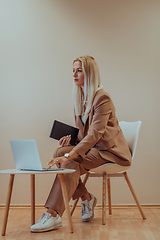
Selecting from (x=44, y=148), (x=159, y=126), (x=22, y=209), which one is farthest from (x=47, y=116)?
(x=159, y=126)

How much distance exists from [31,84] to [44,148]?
1.98ft

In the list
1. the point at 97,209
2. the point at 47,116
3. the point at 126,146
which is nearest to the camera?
the point at 126,146

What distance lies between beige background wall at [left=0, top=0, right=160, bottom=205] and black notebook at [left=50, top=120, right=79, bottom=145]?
1.98 feet

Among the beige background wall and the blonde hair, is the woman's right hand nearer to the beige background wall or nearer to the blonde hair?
the blonde hair

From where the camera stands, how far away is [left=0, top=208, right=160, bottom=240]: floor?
157 cm

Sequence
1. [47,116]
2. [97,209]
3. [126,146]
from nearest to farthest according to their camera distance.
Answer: [126,146] → [97,209] → [47,116]

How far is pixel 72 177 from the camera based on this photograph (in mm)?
1727

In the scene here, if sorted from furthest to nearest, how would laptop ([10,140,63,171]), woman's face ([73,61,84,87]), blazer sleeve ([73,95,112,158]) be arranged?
1. woman's face ([73,61,84,87])
2. blazer sleeve ([73,95,112,158])
3. laptop ([10,140,63,171])

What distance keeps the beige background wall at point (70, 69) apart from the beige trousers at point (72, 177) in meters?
0.71

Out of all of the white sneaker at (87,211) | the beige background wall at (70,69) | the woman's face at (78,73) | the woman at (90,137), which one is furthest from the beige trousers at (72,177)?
the beige background wall at (70,69)

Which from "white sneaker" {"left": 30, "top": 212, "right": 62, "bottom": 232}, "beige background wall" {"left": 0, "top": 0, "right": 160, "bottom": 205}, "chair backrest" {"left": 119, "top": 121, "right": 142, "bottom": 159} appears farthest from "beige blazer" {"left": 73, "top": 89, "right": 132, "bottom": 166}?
"beige background wall" {"left": 0, "top": 0, "right": 160, "bottom": 205}

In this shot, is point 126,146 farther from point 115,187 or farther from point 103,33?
point 103,33

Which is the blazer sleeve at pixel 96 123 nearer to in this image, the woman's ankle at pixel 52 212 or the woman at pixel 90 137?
the woman at pixel 90 137

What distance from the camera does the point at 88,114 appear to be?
2033 millimetres
